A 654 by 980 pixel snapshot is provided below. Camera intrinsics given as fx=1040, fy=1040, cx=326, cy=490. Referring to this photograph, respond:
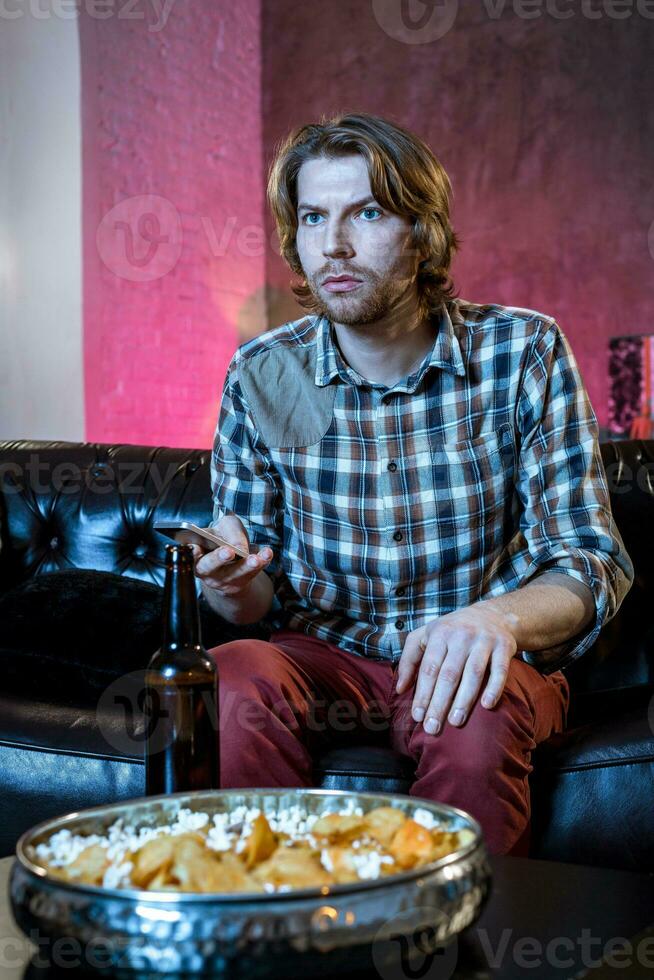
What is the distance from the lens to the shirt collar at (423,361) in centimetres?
156

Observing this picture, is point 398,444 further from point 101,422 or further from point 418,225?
point 101,422

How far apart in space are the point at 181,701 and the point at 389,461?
75cm

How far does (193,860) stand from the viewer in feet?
2.04

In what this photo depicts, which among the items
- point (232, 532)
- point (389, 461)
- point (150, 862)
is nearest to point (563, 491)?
point (389, 461)

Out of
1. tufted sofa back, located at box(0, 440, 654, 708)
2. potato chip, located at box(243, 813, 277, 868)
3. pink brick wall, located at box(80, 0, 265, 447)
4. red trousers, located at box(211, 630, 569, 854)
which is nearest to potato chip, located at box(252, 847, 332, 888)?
potato chip, located at box(243, 813, 277, 868)

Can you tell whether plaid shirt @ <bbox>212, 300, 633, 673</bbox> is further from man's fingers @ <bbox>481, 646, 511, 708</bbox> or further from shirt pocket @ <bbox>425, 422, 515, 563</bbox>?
man's fingers @ <bbox>481, 646, 511, 708</bbox>

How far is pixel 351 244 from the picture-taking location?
1.59m

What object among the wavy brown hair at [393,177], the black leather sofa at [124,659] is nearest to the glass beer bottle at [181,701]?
the black leather sofa at [124,659]

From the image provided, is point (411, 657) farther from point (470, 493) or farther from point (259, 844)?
point (259, 844)

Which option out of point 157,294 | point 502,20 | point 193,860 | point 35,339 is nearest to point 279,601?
point 193,860

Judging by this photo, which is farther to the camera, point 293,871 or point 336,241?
point 336,241

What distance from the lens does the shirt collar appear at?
156 centimetres

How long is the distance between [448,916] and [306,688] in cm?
80

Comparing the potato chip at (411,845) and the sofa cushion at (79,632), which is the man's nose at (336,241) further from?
the potato chip at (411,845)
